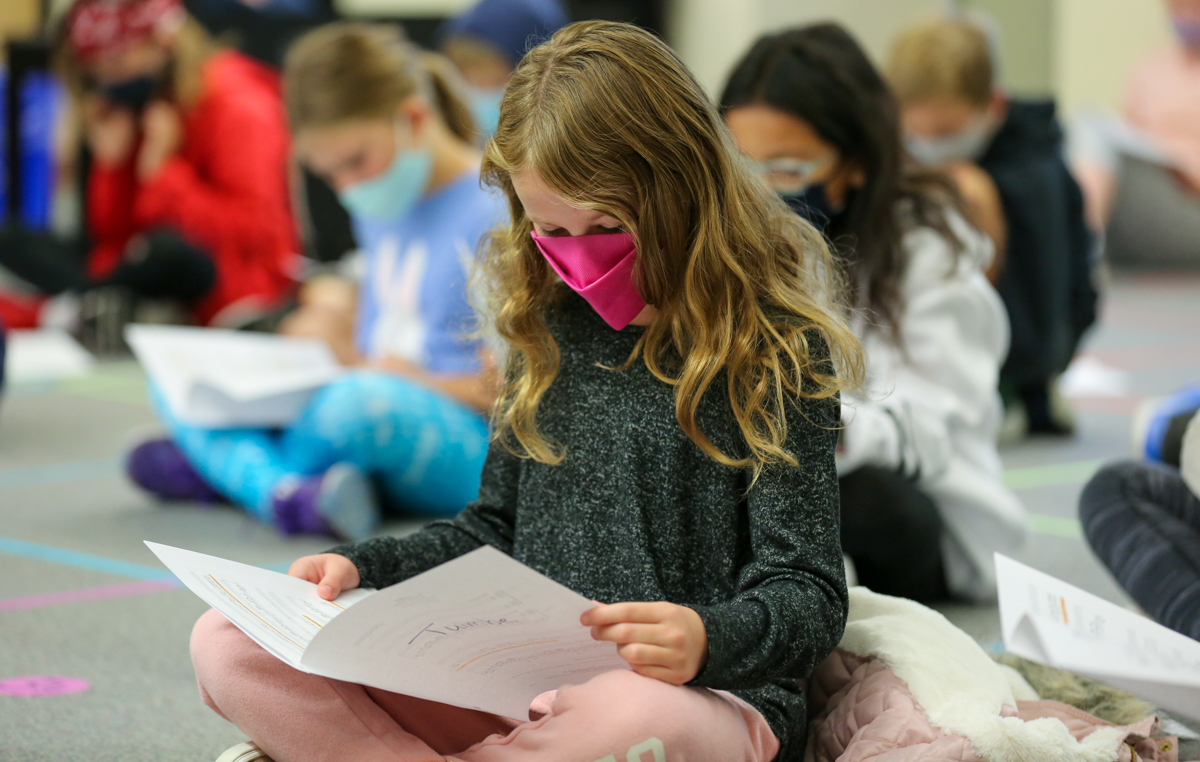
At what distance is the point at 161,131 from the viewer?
10.9ft

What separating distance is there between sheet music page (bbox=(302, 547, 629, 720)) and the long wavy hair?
14cm

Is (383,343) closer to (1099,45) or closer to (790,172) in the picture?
(790,172)

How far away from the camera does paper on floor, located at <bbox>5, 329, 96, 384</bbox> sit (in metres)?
3.00

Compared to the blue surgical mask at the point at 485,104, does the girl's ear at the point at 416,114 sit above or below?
above

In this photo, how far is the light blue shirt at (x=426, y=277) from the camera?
68.1 inches

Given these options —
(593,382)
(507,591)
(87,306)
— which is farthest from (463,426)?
(87,306)

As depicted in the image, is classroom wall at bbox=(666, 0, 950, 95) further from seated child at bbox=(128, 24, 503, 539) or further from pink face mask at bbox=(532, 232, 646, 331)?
pink face mask at bbox=(532, 232, 646, 331)

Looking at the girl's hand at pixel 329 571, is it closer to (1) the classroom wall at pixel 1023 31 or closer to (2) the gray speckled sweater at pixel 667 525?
(2) the gray speckled sweater at pixel 667 525

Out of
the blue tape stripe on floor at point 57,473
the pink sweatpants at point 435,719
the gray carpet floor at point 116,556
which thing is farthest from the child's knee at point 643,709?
the blue tape stripe on floor at point 57,473

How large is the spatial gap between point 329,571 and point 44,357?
263 cm

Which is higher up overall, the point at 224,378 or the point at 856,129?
the point at 856,129

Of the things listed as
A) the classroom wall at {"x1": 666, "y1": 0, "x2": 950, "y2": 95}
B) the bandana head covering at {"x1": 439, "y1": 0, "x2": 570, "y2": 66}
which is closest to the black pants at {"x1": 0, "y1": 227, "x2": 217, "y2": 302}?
the bandana head covering at {"x1": 439, "y1": 0, "x2": 570, "y2": 66}

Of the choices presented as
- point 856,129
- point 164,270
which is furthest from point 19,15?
point 856,129

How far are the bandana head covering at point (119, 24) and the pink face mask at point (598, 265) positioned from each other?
9.42ft
